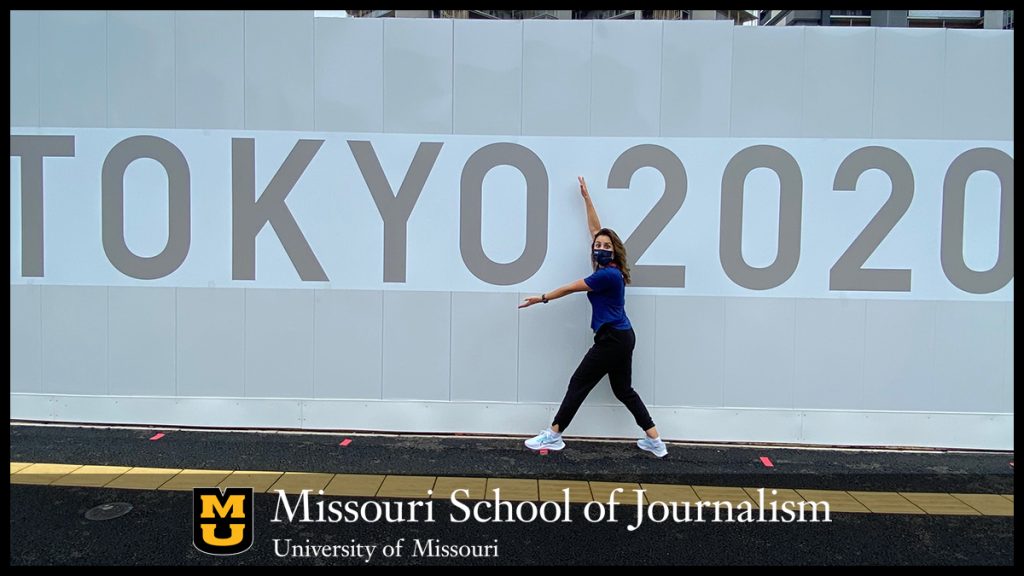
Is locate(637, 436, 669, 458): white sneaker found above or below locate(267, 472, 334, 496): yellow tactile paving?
above

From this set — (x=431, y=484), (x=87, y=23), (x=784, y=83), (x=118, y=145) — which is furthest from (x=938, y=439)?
(x=87, y=23)

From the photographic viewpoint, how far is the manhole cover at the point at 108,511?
104 inches

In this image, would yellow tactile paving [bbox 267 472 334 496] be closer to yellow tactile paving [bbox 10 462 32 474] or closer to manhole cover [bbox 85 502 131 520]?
manhole cover [bbox 85 502 131 520]

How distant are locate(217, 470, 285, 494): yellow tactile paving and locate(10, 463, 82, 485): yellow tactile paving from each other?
3.72ft

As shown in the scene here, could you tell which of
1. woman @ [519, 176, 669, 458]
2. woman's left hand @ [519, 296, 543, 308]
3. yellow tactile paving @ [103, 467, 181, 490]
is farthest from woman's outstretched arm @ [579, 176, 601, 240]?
yellow tactile paving @ [103, 467, 181, 490]

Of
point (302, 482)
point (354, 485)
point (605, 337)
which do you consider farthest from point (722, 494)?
point (302, 482)

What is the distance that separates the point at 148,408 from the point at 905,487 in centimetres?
579

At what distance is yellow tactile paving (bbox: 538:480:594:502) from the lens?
289 cm

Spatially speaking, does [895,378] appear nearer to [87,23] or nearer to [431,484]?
[431,484]

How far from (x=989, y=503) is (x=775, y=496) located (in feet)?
4.48

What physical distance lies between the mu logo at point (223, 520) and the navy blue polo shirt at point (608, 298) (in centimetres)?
256

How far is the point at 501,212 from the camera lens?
368 cm

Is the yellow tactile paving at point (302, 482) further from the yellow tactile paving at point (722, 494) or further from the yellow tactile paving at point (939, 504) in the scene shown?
the yellow tactile paving at point (939, 504)

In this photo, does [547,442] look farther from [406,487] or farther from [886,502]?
[886,502]
